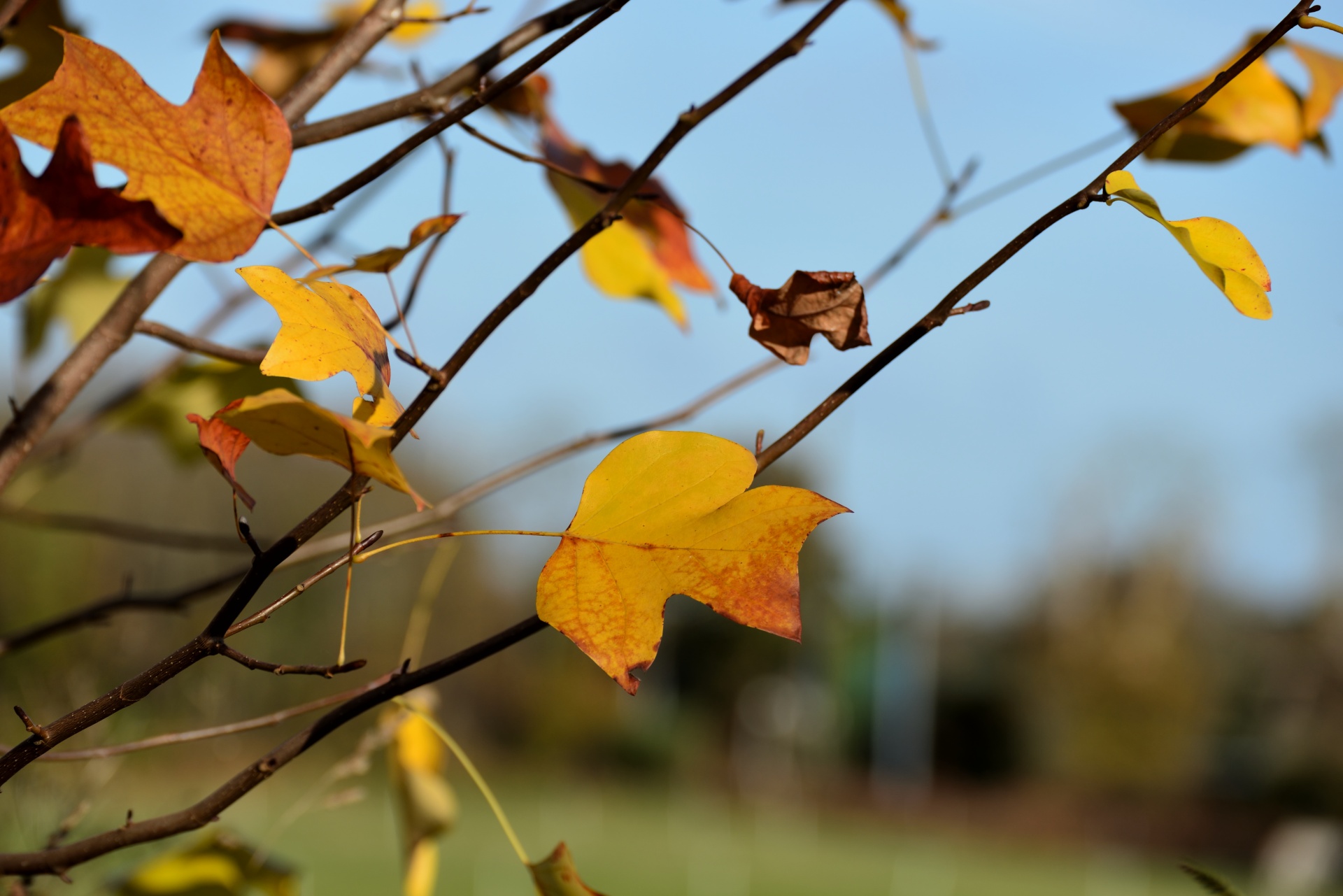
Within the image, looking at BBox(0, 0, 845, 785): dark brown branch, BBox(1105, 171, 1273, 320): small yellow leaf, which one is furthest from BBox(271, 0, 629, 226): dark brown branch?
BBox(1105, 171, 1273, 320): small yellow leaf

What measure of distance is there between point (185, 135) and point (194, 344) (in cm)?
16

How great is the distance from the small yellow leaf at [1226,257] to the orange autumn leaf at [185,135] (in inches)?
7.1

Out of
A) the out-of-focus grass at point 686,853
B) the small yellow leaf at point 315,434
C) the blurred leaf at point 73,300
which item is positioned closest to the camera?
the small yellow leaf at point 315,434

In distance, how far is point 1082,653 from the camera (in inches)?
415

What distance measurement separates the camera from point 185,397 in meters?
0.51

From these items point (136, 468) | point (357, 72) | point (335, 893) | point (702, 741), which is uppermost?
point (136, 468)

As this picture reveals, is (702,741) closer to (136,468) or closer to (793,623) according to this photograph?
(136,468)

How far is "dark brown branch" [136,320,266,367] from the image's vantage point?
36 centimetres

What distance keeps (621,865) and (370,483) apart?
337 inches

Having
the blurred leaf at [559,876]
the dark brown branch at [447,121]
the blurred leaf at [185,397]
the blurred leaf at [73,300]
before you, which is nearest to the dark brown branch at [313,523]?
the dark brown branch at [447,121]

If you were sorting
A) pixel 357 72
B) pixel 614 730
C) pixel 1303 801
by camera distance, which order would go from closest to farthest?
pixel 357 72, pixel 1303 801, pixel 614 730

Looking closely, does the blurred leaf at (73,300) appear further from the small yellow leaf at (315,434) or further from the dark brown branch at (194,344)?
the small yellow leaf at (315,434)

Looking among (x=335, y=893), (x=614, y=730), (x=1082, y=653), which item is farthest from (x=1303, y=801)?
(x=335, y=893)

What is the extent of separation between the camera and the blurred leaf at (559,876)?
10.3 inches
